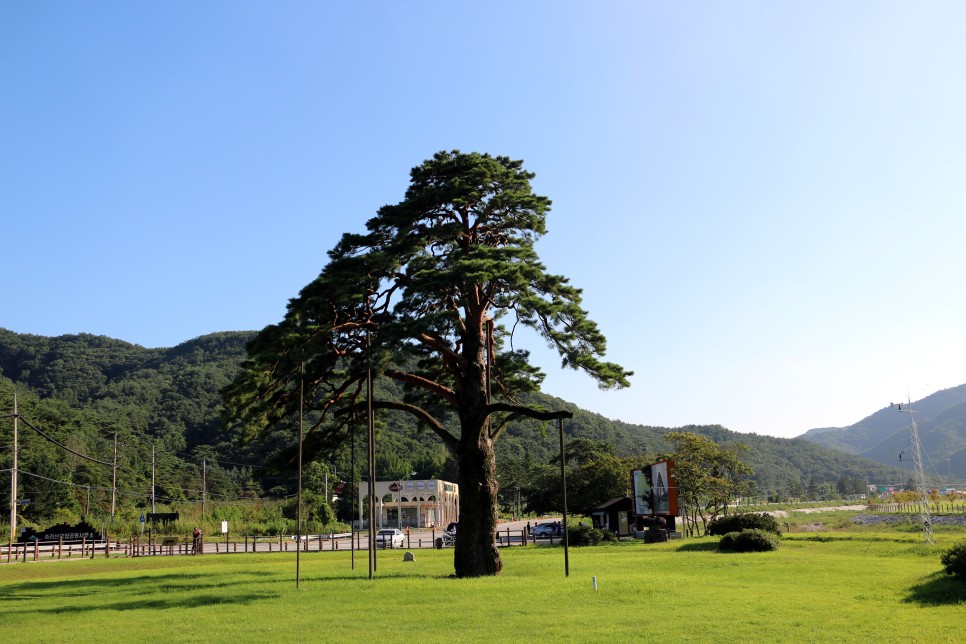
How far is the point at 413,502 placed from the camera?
92.4 meters

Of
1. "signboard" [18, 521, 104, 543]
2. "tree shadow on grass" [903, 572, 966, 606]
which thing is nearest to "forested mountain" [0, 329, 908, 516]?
"signboard" [18, 521, 104, 543]

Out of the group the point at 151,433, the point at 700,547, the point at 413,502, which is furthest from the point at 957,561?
the point at 151,433

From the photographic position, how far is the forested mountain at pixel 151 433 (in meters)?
80.2

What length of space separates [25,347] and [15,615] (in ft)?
463

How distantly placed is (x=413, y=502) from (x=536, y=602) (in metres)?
76.7

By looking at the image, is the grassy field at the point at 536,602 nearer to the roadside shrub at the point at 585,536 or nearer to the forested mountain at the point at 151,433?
the roadside shrub at the point at 585,536

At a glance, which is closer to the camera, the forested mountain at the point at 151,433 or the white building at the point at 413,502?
the forested mountain at the point at 151,433

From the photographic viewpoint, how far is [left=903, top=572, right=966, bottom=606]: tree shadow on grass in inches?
624

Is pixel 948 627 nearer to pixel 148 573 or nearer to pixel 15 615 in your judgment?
pixel 15 615

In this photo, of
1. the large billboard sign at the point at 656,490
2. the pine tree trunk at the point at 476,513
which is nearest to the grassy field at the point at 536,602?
the pine tree trunk at the point at 476,513

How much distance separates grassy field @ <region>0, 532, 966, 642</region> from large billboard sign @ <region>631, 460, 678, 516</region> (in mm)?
11006

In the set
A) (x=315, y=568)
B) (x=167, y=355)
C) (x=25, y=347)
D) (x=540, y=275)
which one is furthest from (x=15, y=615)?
(x=167, y=355)

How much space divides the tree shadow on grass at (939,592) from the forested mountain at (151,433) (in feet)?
143

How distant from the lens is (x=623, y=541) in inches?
1747
